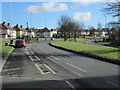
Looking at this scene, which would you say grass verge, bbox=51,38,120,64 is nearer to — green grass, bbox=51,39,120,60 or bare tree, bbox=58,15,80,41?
green grass, bbox=51,39,120,60

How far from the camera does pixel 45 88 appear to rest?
8.41m

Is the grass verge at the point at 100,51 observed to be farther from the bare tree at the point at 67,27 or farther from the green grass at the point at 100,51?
the bare tree at the point at 67,27

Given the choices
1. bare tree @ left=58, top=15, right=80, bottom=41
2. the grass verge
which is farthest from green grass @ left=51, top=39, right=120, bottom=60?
bare tree @ left=58, top=15, right=80, bottom=41

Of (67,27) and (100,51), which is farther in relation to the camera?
(67,27)

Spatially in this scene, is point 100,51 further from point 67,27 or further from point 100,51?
point 67,27

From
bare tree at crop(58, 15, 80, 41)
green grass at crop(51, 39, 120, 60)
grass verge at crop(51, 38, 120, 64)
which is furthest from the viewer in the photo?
bare tree at crop(58, 15, 80, 41)

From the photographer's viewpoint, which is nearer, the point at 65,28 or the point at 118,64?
the point at 118,64

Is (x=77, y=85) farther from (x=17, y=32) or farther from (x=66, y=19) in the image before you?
(x=17, y=32)

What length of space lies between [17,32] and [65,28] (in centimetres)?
6333

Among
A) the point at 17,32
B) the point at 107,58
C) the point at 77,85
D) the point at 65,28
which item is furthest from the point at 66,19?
the point at 77,85

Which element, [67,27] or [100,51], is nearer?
[100,51]

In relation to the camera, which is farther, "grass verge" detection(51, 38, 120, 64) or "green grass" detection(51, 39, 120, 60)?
"green grass" detection(51, 39, 120, 60)

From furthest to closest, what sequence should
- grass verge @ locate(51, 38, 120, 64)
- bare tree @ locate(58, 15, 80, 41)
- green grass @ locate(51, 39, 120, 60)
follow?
1. bare tree @ locate(58, 15, 80, 41)
2. green grass @ locate(51, 39, 120, 60)
3. grass verge @ locate(51, 38, 120, 64)

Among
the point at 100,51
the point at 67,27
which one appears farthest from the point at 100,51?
the point at 67,27
